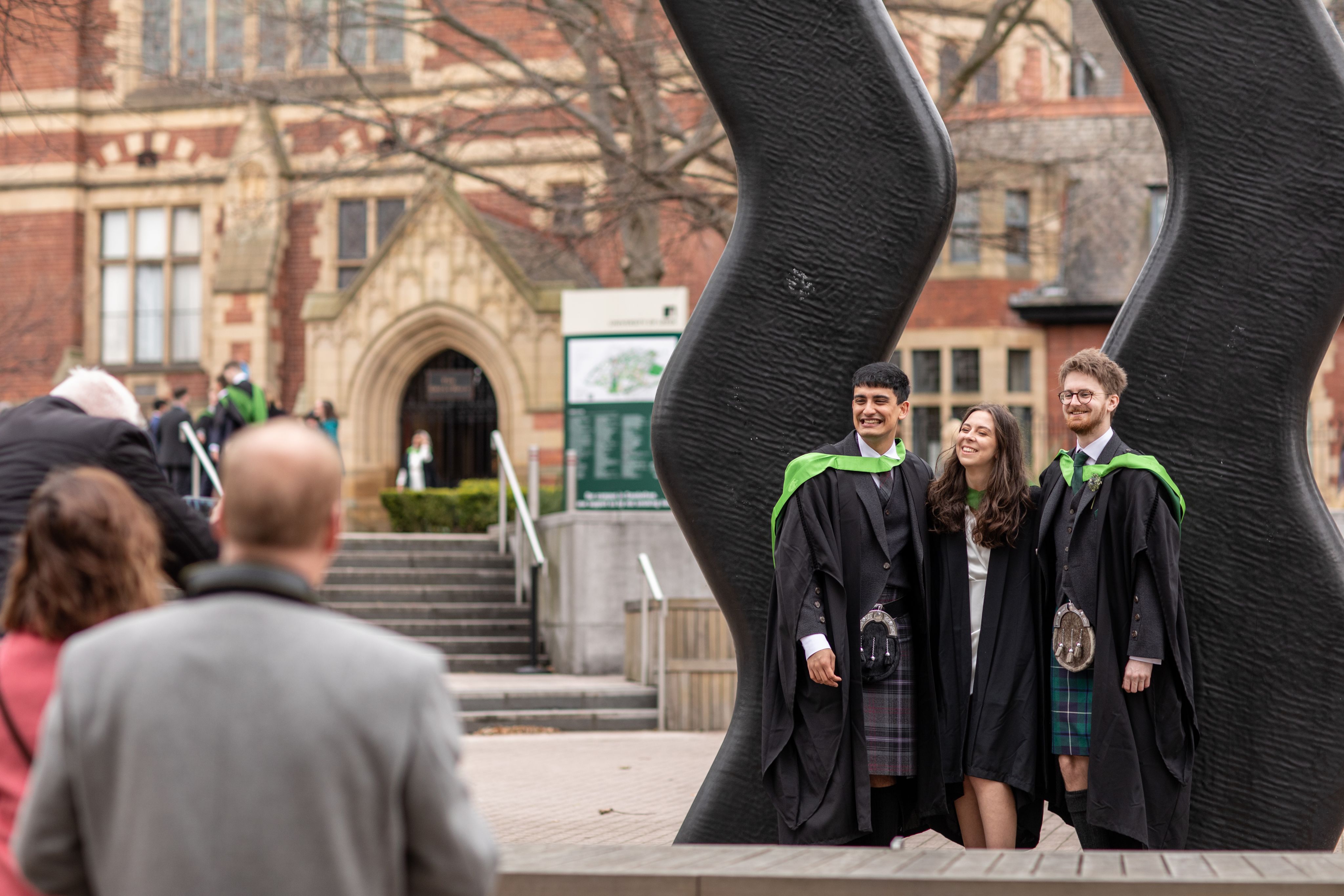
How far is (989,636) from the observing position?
183 inches

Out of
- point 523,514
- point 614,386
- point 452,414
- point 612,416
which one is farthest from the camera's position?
point 452,414

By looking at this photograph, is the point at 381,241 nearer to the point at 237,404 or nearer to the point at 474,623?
the point at 237,404

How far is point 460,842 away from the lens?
6.31 ft

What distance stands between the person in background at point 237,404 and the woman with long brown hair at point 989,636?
12151 mm

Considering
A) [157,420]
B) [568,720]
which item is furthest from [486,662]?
[157,420]

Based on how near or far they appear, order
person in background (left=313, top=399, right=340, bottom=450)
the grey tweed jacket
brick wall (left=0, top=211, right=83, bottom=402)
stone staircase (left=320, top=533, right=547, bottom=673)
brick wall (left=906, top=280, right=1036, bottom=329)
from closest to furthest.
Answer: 1. the grey tweed jacket
2. stone staircase (left=320, top=533, right=547, bottom=673)
3. person in background (left=313, top=399, right=340, bottom=450)
4. brick wall (left=906, top=280, right=1036, bottom=329)
5. brick wall (left=0, top=211, right=83, bottom=402)

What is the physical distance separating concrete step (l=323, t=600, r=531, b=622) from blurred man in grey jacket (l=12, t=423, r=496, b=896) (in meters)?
12.5

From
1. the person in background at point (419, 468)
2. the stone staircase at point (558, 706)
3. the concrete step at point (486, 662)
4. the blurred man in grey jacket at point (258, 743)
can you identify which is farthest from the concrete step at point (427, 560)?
the blurred man in grey jacket at point (258, 743)

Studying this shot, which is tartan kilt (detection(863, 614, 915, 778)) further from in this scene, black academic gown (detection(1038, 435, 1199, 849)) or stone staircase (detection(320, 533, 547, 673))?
stone staircase (detection(320, 533, 547, 673))

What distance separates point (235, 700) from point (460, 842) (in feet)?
1.11

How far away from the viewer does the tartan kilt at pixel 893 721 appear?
4516 mm

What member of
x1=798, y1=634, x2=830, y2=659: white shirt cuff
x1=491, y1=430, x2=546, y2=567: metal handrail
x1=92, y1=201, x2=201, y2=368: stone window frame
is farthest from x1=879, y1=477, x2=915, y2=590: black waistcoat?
x1=92, y1=201, x2=201, y2=368: stone window frame

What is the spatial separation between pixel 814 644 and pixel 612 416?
10.7 metres

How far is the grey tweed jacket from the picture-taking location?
182cm
